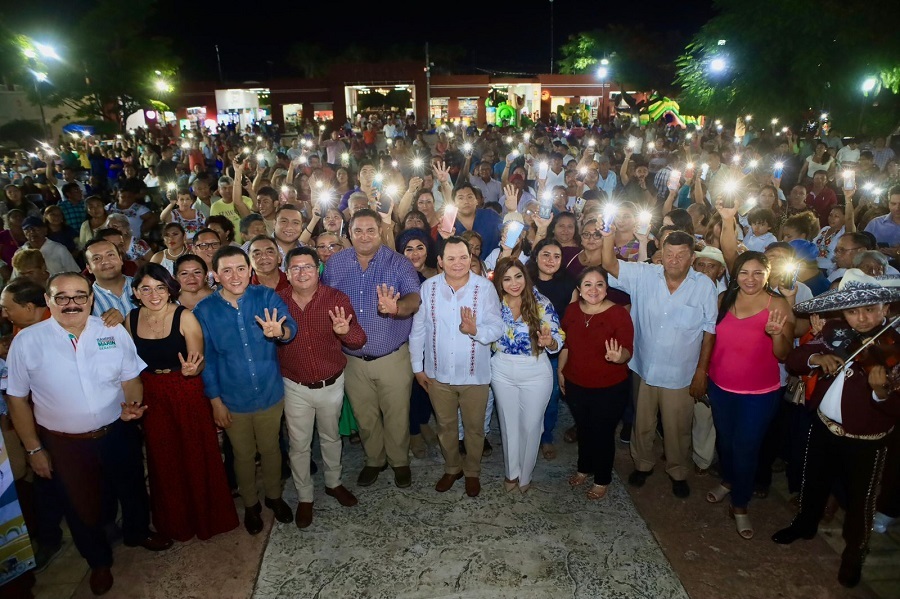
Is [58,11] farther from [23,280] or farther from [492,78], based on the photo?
[23,280]

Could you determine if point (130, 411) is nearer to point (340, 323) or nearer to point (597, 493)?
point (340, 323)

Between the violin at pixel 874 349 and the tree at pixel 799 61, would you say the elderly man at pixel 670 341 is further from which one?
the tree at pixel 799 61

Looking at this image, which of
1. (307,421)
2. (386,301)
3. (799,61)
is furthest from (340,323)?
(799,61)

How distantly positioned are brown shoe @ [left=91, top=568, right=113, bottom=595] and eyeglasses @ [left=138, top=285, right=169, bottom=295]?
5.86ft

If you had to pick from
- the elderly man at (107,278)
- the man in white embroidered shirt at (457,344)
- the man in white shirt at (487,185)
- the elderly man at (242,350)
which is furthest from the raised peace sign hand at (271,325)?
the man in white shirt at (487,185)

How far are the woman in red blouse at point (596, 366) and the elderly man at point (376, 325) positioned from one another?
1205 millimetres

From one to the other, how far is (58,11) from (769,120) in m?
32.1

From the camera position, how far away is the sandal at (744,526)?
159 inches

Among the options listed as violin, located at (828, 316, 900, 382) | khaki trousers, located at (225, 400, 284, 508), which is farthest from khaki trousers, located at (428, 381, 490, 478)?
violin, located at (828, 316, 900, 382)

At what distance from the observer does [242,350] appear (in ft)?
12.6

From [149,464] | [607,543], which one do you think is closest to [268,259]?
[149,464]

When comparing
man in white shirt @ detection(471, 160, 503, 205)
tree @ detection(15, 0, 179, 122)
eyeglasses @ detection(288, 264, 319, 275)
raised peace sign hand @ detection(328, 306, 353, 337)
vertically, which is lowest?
raised peace sign hand @ detection(328, 306, 353, 337)

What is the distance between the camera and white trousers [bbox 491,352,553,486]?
4238mm

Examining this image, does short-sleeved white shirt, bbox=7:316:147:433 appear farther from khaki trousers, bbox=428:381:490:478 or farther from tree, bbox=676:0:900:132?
tree, bbox=676:0:900:132
